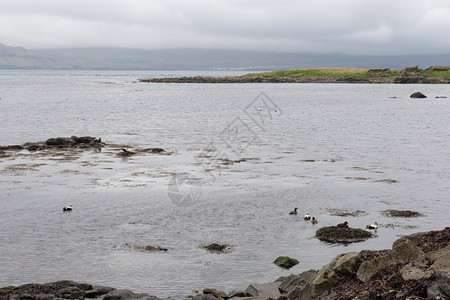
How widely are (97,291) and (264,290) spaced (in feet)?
19.7

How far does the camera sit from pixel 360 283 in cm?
1485

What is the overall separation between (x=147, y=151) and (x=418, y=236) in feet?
126

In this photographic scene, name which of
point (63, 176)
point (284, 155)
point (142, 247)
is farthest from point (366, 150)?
point (142, 247)

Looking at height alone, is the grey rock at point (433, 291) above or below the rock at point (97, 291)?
above

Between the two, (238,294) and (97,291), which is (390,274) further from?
(97,291)

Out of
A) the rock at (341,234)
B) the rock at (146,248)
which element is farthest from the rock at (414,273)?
the rock at (146,248)

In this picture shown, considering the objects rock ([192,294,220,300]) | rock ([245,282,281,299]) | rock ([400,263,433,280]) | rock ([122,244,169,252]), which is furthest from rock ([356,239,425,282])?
rock ([122,244,169,252])

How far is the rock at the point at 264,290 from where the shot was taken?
60.6 ft

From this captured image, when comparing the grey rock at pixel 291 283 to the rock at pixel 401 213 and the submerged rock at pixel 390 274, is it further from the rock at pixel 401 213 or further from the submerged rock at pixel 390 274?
the rock at pixel 401 213

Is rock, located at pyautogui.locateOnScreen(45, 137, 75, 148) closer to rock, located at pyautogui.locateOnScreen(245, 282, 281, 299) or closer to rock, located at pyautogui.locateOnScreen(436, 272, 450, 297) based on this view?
rock, located at pyautogui.locateOnScreen(245, 282, 281, 299)

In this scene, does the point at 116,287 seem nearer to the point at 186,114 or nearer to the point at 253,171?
the point at 253,171

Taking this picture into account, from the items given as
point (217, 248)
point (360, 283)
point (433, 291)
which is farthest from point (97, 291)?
point (433, 291)

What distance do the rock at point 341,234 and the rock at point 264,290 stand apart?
652 cm

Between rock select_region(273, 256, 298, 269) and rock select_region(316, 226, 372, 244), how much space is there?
140 inches
